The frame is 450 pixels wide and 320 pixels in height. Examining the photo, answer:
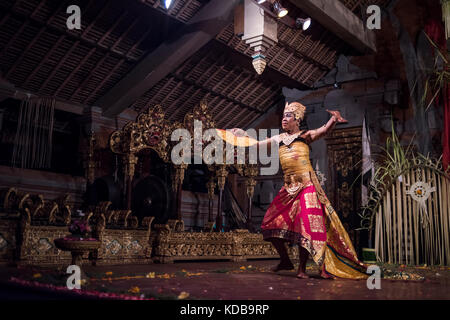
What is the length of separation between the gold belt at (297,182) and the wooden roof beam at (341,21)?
3.90 meters

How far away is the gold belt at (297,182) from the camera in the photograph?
425 centimetres

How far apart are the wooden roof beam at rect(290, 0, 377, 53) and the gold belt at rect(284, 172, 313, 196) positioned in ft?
12.8

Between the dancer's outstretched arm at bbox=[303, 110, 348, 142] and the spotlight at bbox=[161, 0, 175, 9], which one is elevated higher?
the spotlight at bbox=[161, 0, 175, 9]

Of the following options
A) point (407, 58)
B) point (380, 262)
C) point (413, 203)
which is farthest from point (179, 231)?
point (407, 58)

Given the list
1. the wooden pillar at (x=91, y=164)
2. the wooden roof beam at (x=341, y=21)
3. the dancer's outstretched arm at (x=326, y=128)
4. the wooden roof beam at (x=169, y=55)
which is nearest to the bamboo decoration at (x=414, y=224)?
the dancer's outstretched arm at (x=326, y=128)

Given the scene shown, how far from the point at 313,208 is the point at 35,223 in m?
3.14

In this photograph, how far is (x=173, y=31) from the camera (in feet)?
25.0

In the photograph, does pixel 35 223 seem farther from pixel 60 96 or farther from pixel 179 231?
pixel 60 96

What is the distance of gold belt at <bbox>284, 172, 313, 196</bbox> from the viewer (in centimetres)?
425

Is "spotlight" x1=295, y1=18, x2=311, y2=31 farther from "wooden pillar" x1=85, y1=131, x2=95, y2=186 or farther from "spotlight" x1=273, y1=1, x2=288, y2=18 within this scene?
"wooden pillar" x1=85, y1=131, x2=95, y2=186

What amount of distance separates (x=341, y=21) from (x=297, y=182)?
196 inches

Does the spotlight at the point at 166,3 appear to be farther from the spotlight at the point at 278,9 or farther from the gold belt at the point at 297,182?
→ the gold belt at the point at 297,182

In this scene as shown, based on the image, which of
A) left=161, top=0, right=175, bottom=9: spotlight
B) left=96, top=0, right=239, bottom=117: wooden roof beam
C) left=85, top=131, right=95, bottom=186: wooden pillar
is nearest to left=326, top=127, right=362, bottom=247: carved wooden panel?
left=96, top=0, right=239, bottom=117: wooden roof beam
